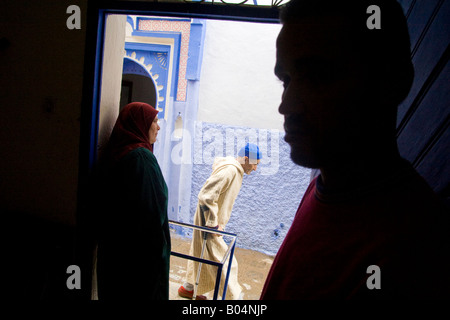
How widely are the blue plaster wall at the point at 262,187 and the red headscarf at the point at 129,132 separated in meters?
2.70

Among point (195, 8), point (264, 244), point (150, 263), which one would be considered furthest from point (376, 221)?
point (264, 244)

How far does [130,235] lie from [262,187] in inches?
127

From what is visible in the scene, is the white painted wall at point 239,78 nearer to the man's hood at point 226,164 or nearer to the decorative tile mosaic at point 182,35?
the decorative tile mosaic at point 182,35

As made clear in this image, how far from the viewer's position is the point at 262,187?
4426 mm

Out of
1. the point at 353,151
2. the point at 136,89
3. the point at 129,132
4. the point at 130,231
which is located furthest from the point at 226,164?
the point at 136,89

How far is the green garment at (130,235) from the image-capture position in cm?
142

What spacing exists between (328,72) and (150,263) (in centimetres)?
136

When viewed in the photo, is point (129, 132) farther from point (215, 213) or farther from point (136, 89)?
point (136, 89)

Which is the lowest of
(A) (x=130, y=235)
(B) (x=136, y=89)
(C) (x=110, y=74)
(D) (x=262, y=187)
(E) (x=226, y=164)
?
(D) (x=262, y=187)

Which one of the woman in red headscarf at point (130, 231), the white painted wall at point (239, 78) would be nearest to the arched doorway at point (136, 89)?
the white painted wall at point (239, 78)

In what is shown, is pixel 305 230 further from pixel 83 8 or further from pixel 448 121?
pixel 83 8

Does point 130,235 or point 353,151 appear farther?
point 130,235

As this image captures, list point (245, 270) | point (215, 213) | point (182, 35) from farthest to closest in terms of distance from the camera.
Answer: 1. point (182, 35)
2. point (245, 270)
3. point (215, 213)

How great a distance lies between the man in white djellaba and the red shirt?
6.19ft
